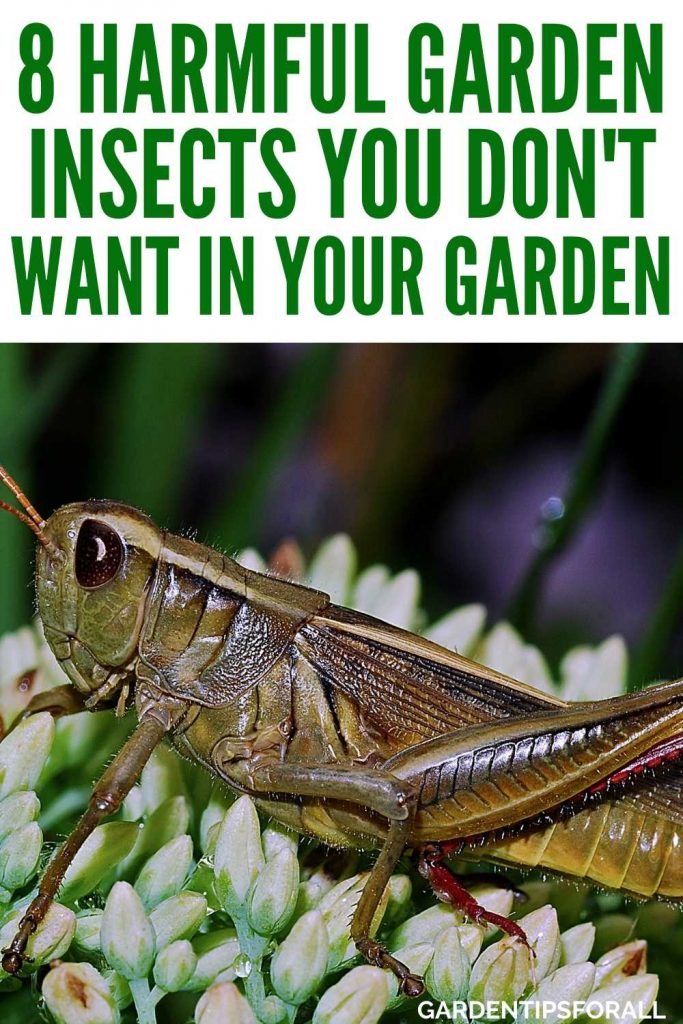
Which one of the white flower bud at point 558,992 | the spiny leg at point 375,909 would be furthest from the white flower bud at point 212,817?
the white flower bud at point 558,992

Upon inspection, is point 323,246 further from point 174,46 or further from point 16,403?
point 16,403

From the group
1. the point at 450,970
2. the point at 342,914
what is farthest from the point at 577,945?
the point at 342,914

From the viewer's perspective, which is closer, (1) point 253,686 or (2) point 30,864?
(2) point 30,864

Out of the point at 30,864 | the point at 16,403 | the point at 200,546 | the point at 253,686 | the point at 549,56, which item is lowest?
the point at 30,864

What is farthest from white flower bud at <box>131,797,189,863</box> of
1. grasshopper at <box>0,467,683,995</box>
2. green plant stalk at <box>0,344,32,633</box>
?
green plant stalk at <box>0,344,32,633</box>

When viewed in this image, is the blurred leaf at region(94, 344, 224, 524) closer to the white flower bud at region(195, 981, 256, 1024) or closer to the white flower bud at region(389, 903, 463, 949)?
the white flower bud at region(389, 903, 463, 949)

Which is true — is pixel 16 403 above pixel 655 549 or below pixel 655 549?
above

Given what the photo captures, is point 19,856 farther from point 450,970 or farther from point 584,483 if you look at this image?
point 584,483

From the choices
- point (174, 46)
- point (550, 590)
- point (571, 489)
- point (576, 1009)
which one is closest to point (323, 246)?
point (174, 46)
